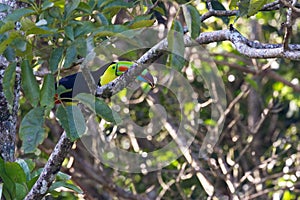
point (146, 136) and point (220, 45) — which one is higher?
point (220, 45)

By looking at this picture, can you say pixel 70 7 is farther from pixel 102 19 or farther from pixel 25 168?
pixel 25 168

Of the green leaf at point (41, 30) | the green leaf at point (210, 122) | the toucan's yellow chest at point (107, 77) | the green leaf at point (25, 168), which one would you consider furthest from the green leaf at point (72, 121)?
the green leaf at point (210, 122)

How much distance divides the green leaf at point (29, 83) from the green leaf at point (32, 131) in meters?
0.09

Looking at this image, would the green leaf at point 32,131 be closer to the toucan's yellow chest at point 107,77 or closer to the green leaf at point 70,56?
the green leaf at point 70,56

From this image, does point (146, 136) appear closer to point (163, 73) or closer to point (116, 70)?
point (163, 73)

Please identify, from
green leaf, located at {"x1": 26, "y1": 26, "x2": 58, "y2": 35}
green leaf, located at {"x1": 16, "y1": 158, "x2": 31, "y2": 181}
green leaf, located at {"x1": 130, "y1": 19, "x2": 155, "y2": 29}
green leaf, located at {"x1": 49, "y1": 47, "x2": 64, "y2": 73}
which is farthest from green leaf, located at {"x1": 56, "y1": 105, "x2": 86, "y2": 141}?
green leaf, located at {"x1": 16, "y1": 158, "x2": 31, "y2": 181}

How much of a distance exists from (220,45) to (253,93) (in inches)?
39.5

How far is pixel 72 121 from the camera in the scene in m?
2.06

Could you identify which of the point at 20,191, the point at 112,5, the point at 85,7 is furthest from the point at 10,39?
the point at 20,191

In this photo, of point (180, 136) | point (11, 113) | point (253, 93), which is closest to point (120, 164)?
point (180, 136)

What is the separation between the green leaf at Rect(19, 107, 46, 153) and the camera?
2.04m

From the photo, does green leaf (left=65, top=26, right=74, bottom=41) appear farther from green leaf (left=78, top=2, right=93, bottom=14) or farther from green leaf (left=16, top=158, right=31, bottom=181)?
green leaf (left=16, top=158, right=31, bottom=181)

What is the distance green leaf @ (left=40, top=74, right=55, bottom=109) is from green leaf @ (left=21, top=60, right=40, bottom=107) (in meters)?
0.04

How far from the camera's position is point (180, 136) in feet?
13.4
